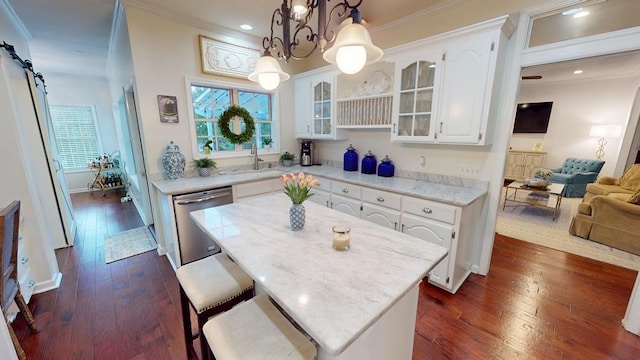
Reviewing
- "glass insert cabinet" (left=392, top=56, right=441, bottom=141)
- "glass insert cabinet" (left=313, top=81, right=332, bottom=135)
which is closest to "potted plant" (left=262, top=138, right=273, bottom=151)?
"glass insert cabinet" (left=313, top=81, right=332, bottom=135)

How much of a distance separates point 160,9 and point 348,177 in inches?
107

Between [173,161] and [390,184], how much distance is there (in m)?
2.44

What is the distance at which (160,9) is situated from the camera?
8.34ft

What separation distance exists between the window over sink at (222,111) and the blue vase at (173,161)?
253mm

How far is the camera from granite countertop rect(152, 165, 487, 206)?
2217 mm

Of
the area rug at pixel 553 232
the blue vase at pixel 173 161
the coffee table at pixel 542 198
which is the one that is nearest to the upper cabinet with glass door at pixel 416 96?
the area rug at pixel 553 232

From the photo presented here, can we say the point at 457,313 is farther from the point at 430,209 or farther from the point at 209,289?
the point at 209,289

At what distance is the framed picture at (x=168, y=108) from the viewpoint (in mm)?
2707

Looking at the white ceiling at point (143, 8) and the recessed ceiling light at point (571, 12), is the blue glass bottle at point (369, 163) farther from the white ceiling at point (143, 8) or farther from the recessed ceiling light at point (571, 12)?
the recessed ceiling light at point (571, 12)

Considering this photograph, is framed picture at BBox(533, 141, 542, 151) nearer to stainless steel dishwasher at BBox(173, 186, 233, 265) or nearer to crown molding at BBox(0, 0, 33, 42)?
stainless steel dishwasher at BBox(173, 186, 233, 265)

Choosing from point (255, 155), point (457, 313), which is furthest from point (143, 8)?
point (457, 313)

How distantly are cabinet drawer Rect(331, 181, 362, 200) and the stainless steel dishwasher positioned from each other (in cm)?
128

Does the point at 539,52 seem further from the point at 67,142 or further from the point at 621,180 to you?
the point at 67,142

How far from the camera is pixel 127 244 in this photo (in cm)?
318
